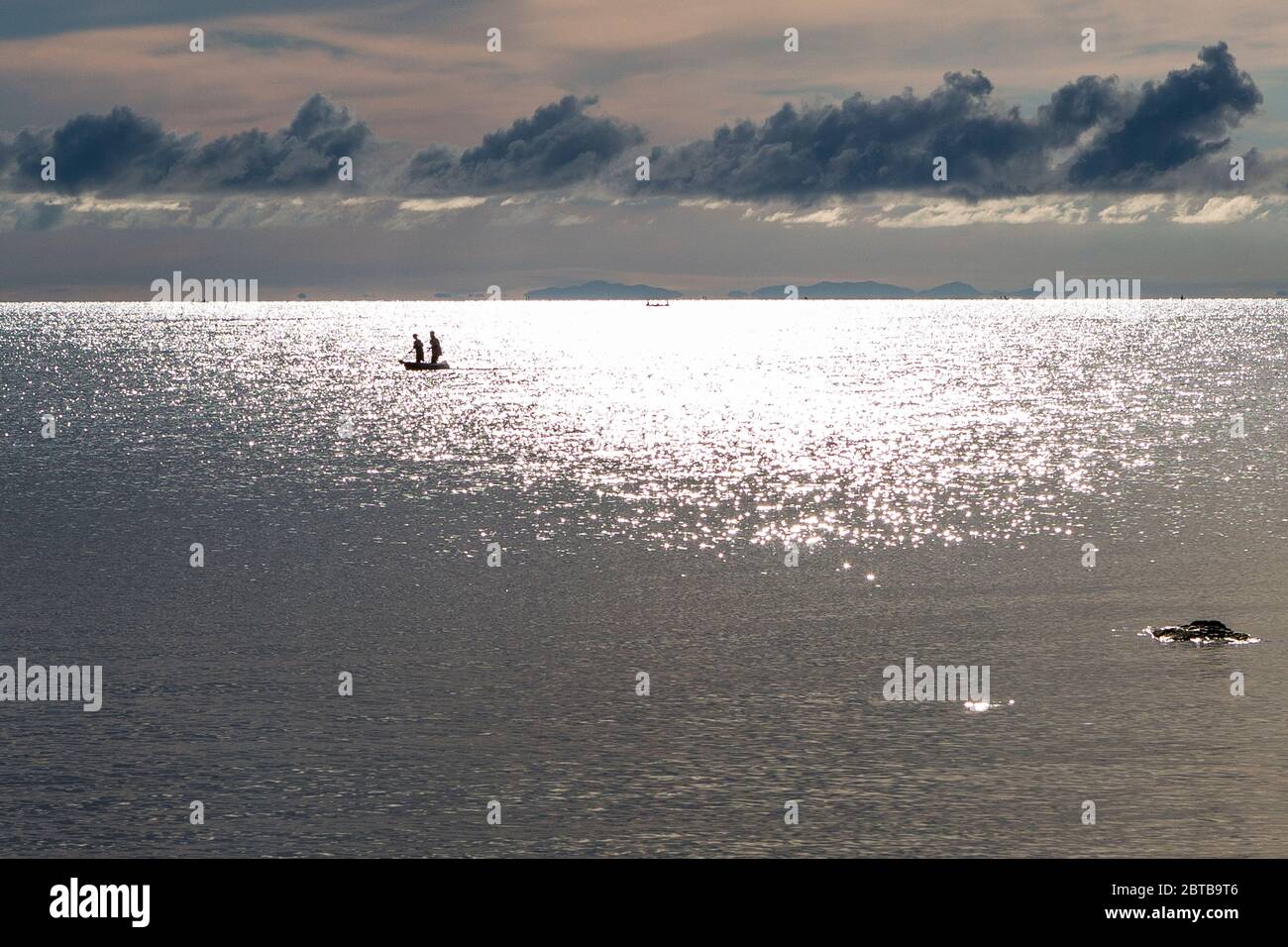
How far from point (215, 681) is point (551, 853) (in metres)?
15.8

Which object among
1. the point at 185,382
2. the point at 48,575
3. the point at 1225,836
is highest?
the point at 185,382

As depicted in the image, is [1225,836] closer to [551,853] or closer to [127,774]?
[551,853]

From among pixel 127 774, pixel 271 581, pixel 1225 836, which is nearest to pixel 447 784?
pixel 127 774

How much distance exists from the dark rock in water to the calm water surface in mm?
909

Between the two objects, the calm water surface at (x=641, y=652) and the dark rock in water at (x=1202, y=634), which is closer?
the calm water surface at (x=641, y=652)

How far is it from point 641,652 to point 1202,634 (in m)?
17.8

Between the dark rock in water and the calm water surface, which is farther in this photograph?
the dark rock in water

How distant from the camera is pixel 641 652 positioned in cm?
4231

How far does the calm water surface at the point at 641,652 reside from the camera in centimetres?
2833

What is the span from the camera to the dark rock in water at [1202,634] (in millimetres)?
42656

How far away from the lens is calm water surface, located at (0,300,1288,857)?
28328 millimetres

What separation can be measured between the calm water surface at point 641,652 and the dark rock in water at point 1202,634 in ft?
2.98

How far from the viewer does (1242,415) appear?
430ft
